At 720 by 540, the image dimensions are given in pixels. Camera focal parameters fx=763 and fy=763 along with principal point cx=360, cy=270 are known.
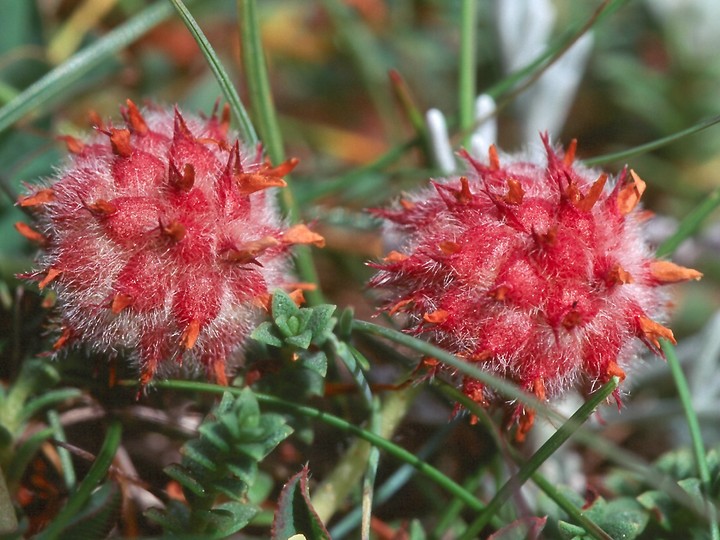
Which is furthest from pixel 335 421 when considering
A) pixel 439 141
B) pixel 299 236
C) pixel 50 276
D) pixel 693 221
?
pixel 693 221

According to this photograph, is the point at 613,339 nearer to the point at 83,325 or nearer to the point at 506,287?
the point at 506,287

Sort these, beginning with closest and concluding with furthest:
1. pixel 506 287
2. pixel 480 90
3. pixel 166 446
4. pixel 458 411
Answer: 1. pixel 506 287
2. pixel 458 411
3. pixel 166 446
4. pixel 480 90

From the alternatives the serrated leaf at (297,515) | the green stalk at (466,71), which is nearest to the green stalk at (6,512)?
the serrated leaf at (297,515)

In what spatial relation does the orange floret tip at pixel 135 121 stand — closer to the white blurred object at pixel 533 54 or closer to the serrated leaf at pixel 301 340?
the serrated leaf at pixel 301 340

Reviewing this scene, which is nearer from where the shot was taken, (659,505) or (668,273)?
(668,273)

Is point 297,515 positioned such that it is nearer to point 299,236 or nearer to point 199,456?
point 199,456

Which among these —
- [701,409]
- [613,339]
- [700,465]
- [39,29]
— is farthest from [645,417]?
[39,29]

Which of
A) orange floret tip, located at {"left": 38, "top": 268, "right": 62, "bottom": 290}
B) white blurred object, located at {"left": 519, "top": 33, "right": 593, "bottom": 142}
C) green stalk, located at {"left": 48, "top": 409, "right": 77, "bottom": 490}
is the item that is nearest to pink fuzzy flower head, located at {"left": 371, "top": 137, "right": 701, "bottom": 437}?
orange floret tip, located at {"left": 38, "top": 268, "right": 62, "bottom": 290}

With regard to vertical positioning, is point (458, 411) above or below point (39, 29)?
below
